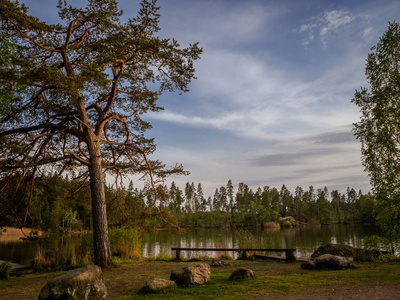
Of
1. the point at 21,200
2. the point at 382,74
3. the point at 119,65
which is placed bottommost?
the point at 21,200

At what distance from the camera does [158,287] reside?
6320 millimetres

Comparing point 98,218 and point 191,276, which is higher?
point 98,218

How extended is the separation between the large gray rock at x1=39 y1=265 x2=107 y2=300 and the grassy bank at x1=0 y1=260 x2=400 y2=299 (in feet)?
2.62

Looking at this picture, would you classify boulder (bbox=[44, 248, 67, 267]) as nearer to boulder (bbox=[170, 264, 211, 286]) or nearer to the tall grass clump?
the tall grass clump

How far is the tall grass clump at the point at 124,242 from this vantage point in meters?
14.1

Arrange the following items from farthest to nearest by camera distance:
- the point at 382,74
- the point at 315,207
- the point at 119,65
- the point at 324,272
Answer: the point at 315,207 → the point at 119,65 → the point at 382,74 → the point at 324,272

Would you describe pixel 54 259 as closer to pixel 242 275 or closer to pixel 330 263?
pixel 242 275

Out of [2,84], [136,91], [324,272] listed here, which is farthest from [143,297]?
[136,91]

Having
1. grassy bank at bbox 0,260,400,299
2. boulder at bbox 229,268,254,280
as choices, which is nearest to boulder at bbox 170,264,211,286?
grassy bank at bbox 0,260,400,299

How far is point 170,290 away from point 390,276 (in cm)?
663

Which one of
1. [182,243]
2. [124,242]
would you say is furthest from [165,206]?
[182,243]

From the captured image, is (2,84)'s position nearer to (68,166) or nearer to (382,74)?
(68,166)

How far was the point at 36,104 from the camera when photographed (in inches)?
455

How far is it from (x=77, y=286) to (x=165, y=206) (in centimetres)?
1243
